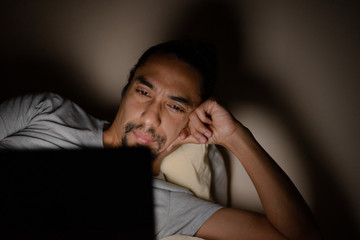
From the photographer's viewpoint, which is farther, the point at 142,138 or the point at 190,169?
the point at 190,169

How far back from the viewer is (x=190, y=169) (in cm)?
122

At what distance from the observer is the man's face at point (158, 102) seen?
41.8 inches

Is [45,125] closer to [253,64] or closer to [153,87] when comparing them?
[153,87]

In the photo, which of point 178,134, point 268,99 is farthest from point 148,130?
point 268,99

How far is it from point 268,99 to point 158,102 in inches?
23.8

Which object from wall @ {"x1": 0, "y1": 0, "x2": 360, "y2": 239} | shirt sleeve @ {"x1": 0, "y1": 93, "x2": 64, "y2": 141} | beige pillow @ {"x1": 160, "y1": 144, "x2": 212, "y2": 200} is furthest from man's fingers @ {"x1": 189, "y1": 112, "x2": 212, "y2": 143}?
shirt sleeve @ {"x1": 0, "y1": 93, "x2": 64, "y2": 141}

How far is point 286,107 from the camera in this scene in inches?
53.9

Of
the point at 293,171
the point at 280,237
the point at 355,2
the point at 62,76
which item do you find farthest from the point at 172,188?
the point at 355,2

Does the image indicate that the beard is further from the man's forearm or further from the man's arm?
the man's forearm

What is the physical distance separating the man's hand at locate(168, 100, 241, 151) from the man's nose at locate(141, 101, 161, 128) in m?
0.16

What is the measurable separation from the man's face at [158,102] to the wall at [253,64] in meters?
0.36

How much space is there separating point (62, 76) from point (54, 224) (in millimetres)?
778

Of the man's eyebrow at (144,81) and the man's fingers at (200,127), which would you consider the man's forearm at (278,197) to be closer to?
the man's fingers at (200,127)

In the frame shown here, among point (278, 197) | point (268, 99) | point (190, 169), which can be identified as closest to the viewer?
point (278, 197)
